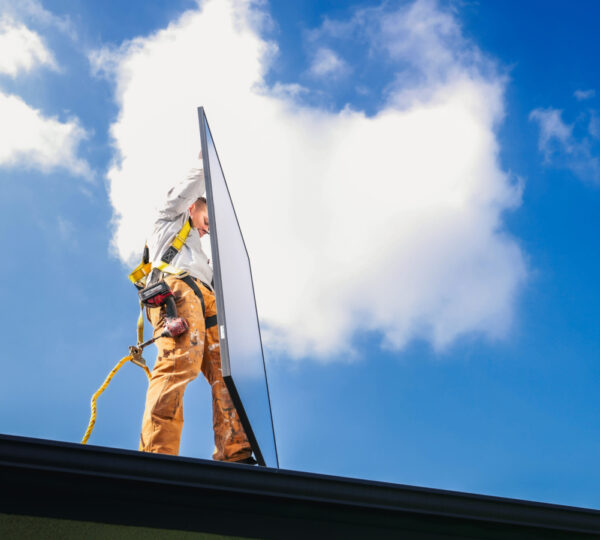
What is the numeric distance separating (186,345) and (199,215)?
105cm

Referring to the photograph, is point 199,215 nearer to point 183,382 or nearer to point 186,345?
point 186,345

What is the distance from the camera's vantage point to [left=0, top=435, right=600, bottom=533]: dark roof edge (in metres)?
1.38

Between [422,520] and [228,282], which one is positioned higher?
[228,282]

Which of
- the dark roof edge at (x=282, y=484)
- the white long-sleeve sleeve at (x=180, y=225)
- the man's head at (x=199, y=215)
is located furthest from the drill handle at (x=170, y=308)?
the dark roof edge at (x=282, y=484)

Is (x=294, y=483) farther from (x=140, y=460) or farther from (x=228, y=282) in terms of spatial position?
(x=228, y=282)

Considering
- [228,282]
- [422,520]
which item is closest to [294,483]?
[422,520]

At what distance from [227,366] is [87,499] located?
831 mm

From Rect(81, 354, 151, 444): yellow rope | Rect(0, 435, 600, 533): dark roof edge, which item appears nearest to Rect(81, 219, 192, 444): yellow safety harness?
Rect(81, 354, 151, 444): yellow rope

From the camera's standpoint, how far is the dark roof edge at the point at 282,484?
138 centimetres

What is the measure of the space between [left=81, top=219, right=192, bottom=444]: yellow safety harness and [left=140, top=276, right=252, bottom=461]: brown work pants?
0.15 metres

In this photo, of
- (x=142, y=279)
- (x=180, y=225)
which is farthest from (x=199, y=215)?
(x=142, y=279)

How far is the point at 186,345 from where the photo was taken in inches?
126

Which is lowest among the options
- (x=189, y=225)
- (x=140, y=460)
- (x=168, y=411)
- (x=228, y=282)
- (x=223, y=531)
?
(x=223, y=531)

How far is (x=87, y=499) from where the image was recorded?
1.46 metres
